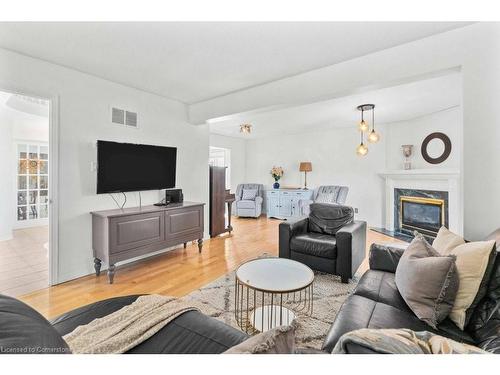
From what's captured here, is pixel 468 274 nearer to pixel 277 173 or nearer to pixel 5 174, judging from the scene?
pixel 277 173

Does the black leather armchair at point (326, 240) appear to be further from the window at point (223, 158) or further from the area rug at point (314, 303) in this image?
the window at point (223, 158)

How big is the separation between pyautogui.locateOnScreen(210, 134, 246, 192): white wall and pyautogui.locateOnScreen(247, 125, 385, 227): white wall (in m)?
0.20

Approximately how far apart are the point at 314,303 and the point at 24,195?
6476mm

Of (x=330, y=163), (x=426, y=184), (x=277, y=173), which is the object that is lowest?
(x=426, y=184)

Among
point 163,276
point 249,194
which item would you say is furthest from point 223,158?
point 163,276

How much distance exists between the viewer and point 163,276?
278 cm

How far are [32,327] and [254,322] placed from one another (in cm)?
137

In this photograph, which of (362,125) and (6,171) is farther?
(6,171)

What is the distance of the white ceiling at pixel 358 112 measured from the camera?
3227 mm

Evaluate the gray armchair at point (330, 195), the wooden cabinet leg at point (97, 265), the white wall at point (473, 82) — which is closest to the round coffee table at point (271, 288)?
Answer: the white wall at point (473, 82)

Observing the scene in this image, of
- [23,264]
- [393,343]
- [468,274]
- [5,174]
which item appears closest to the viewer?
[393,343]

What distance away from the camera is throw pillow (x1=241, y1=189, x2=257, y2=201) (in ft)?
22.4

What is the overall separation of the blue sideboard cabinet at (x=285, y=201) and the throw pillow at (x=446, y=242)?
175 inches

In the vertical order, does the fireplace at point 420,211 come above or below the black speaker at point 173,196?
below
